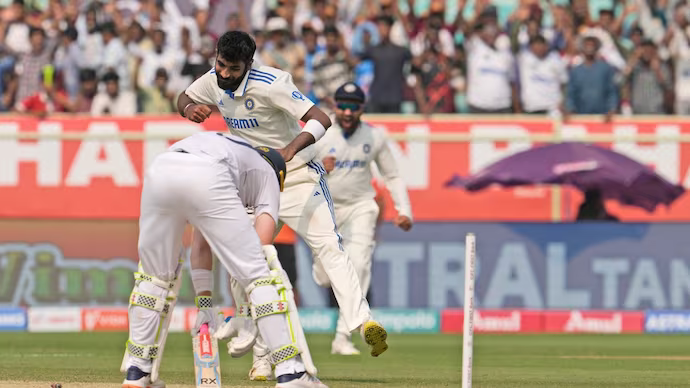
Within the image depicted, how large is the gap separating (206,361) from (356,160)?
5878mm

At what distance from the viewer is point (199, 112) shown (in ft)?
32.1

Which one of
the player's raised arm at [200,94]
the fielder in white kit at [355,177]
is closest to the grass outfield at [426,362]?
the fielder in white kit at [355,177]

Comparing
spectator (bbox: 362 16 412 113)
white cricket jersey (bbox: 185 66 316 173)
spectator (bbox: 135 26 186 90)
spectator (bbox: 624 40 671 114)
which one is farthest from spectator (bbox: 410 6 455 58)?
white cricket jersey (bbox: 185 66 316 173)

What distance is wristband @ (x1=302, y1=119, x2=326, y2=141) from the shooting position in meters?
10.1

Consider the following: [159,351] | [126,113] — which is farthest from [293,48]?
[159,351]

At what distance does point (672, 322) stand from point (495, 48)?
5177mm

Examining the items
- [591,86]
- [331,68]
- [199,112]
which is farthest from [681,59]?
[199,112]

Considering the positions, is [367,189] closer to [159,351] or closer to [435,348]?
[435,348]

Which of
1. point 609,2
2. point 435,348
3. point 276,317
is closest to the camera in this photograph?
point 276,317

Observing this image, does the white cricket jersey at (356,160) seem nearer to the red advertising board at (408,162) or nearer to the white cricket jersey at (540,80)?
the red advertising board at (408,162)

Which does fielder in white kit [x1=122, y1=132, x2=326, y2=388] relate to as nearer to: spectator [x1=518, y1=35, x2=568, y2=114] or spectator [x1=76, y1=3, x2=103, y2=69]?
spectator [x1=518, y1=35, x2=568, y2=114]

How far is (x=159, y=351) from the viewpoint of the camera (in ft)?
28.7

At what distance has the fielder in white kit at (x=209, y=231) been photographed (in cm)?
814

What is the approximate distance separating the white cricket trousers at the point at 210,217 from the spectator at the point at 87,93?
46.1ft
